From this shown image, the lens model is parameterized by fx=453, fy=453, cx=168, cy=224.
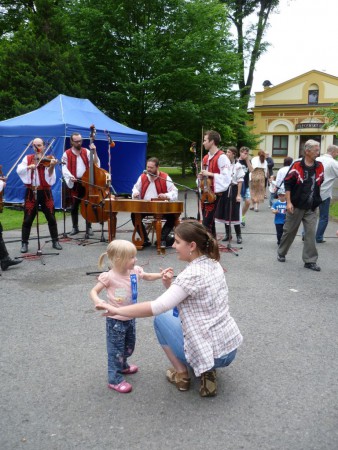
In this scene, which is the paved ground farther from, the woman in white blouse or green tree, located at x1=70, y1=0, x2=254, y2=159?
green tree, located at x1=70, y1=0, x2=254, y2=159

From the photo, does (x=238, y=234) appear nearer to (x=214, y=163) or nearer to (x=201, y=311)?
(x=214, y=163)

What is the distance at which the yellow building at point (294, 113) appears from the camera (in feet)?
132

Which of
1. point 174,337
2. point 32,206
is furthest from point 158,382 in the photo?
point 32,206

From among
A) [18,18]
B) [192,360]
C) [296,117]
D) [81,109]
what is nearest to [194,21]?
[81,109]

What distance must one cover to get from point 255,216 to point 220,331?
393 inches

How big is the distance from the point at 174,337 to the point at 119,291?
48 centimetres

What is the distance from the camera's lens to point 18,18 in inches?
995

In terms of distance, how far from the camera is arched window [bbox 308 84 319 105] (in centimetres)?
4052

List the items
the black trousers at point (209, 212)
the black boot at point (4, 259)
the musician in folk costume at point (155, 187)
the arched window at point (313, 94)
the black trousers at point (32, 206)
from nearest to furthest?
the black boot at point (4, 259)
the black trousers at point (209, 212)
the black trousers at point (32, 206)
the musician in folk costume at point (155, 187)
the arched window at point (313, 94)

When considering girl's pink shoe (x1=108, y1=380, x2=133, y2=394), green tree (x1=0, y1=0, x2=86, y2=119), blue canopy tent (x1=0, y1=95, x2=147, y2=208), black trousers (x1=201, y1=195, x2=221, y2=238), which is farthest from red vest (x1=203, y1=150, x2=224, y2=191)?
green tree (x1=0, y1=0, x2=86, y2=119)

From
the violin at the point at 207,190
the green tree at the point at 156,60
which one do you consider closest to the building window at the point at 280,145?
the green tree at the point at 156,60

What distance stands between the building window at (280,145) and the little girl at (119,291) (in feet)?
134

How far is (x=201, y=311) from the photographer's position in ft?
9.48

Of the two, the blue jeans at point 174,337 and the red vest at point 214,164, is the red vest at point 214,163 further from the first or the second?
the blue jeans at point 174,337
